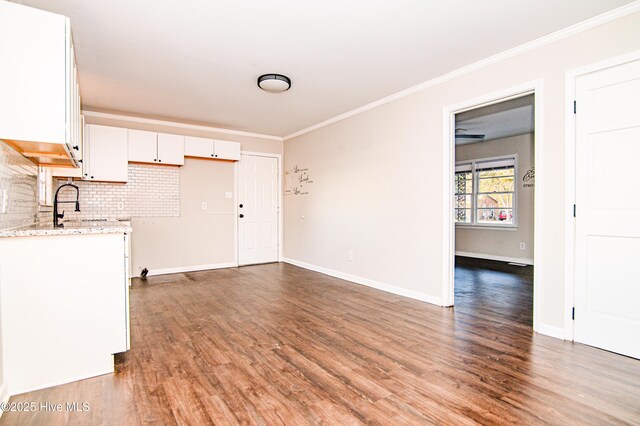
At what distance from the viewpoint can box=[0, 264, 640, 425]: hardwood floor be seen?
69.0 inches

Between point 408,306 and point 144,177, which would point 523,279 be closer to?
point 408,306

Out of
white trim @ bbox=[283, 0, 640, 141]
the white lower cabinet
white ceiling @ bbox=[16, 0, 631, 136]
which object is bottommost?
the white lower cabinet

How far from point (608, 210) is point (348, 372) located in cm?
232

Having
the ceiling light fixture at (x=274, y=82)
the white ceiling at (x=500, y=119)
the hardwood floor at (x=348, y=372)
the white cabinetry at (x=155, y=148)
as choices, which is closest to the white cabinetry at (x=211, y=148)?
the white cabinetry at (x=155, y=148)

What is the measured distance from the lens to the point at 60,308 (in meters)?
2.11

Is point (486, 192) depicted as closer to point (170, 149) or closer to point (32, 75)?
point (170, 149)

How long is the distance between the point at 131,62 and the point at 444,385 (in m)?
3.94

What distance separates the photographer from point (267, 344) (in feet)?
8.74

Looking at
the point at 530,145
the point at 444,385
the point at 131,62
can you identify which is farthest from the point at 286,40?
the point at 530,145

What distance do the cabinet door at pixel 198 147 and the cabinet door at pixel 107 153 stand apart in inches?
35.2

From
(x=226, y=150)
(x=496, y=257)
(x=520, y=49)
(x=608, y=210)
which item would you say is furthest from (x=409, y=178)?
(x=496, y=257)

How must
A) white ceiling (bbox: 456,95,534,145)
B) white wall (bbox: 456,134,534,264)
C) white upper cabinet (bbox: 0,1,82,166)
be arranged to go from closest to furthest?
white upper cabinet (bbox: 0,1,82,166) → white ceiling (bbox: 456,95,534,145) → white wall (bbox: 456,134,534,264)

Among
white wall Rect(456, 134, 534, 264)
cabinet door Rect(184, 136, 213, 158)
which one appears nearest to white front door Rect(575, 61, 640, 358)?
white wall Rect(456, 134, 534, 264)

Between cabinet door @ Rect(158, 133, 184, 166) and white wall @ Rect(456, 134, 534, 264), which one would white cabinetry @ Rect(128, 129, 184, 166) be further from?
white wall @ Rect(456, 134, 534, 264)
